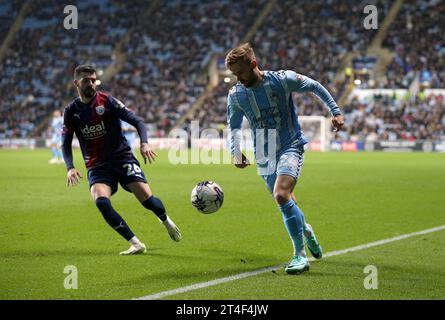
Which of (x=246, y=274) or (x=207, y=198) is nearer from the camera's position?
(x=246, y=274)

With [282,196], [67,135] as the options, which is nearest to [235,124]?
[282,196]

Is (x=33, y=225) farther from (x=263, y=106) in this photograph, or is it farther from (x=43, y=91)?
(x=43, y=91)

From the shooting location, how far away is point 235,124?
7613 mm

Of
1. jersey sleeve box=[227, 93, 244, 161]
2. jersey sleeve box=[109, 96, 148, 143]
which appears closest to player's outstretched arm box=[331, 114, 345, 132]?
jersey sleeve box=[227, 93, 244, 161]

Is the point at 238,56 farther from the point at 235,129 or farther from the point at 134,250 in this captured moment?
the point at 134,250

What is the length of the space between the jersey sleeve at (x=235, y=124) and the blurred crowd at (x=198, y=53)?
35.4 m

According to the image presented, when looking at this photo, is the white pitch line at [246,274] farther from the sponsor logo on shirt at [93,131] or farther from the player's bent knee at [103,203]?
the sponsor logo on shirt at [93,131]

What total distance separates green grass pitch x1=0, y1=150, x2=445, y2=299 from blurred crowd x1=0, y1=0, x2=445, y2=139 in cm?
2743

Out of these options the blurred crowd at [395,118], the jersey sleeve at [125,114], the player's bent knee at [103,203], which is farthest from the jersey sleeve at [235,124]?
the blurred crowd at [395,118]

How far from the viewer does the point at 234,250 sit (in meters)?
8.72

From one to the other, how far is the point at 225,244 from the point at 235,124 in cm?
214

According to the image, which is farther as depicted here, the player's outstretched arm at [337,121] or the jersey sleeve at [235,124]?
the jersey sleeve at [235,124]

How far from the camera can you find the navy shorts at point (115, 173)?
331 inches
